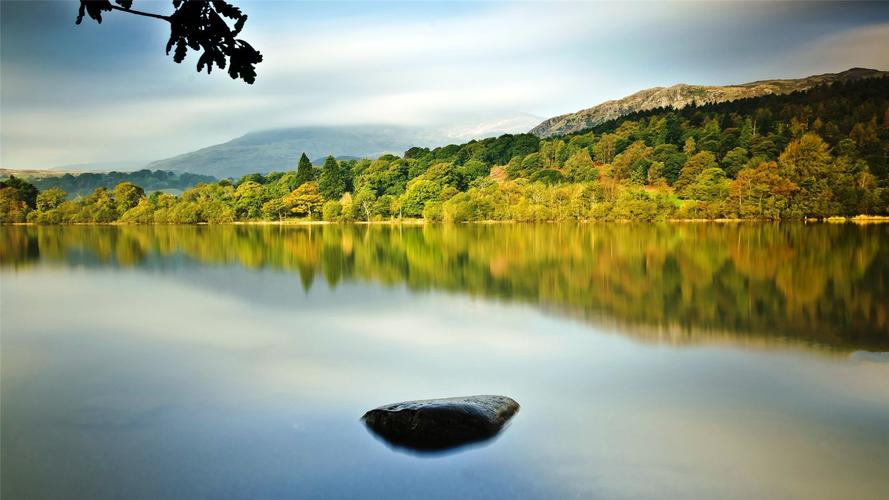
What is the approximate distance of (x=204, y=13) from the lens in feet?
14.1

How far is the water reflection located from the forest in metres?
45.9

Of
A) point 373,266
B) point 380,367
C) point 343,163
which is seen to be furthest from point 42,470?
point 343,163

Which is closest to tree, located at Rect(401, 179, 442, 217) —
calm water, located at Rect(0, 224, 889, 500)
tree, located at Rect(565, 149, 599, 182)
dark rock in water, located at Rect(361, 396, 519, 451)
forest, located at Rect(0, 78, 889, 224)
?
forest, located at Rect(0, 78, 889, 224)

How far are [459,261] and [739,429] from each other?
2779cm

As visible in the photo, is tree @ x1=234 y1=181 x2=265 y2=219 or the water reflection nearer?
the water reflection

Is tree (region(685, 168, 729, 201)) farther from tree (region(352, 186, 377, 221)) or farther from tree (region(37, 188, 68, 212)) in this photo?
tree (region(37, 188, 68, 212))

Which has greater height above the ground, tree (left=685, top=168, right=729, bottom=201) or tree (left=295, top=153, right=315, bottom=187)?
tree (left=295, top=153, right=315, bottom=187)

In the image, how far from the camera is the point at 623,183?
11188 cm

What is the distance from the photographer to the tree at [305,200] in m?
114

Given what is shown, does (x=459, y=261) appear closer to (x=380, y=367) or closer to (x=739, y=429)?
(x=380, y=367)

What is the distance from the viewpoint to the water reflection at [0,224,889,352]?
1698 centimetres

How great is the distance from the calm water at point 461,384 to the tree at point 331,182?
92532mm

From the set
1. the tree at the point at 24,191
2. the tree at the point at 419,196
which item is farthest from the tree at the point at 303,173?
the tree at the point at 24,191

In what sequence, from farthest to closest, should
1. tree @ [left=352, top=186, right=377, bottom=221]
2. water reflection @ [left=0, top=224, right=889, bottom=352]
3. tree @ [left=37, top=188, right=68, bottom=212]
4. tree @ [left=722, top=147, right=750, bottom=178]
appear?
tree @ [left=37, top=188, right=68, bottom=212]
tree @ [left=352, top=186, right=377, bottom=221]
tree @ [left=722, top=147, right=750, bottom=178]
water reflection @ [left=0, top=224, right=889, bottom=352]
